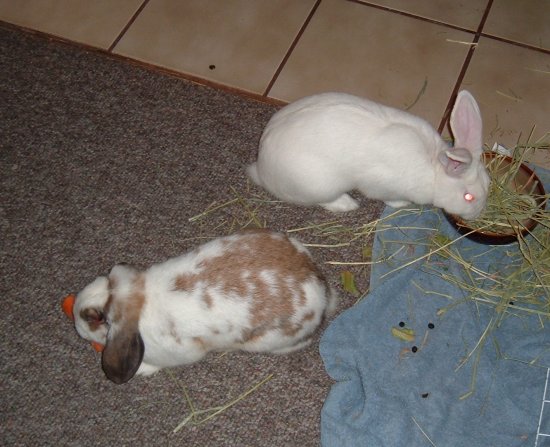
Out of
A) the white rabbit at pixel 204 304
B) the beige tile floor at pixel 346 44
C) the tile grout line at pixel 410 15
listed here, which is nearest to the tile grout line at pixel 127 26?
the beige tile floor at pixel 346 44

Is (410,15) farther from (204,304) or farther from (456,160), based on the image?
(204,304)

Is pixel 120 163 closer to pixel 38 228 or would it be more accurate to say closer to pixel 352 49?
pixel 38 228

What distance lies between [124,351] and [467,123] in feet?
4.62

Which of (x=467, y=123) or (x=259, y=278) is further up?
(x=467, y=123)

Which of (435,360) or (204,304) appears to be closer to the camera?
(204,304)

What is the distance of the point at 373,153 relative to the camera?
2062mm

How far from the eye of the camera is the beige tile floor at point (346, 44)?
2.83 m

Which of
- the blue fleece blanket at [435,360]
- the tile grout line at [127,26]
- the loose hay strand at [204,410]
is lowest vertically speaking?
the loose hay strand at [204,410]

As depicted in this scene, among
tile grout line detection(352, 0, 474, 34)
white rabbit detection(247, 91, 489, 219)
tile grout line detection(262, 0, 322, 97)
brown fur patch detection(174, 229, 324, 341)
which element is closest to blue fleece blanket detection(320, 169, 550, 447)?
white rabbit detection(247, 91, 489, 219)

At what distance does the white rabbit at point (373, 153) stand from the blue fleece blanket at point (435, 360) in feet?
0.94

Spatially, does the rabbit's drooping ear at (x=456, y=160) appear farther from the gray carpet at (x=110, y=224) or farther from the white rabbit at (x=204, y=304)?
the white rabbit at (x=204, y=304)

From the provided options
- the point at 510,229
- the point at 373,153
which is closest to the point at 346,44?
the point at 373,153

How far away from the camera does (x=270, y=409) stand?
2.11 metres

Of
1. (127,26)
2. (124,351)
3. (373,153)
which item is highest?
(373,153)
